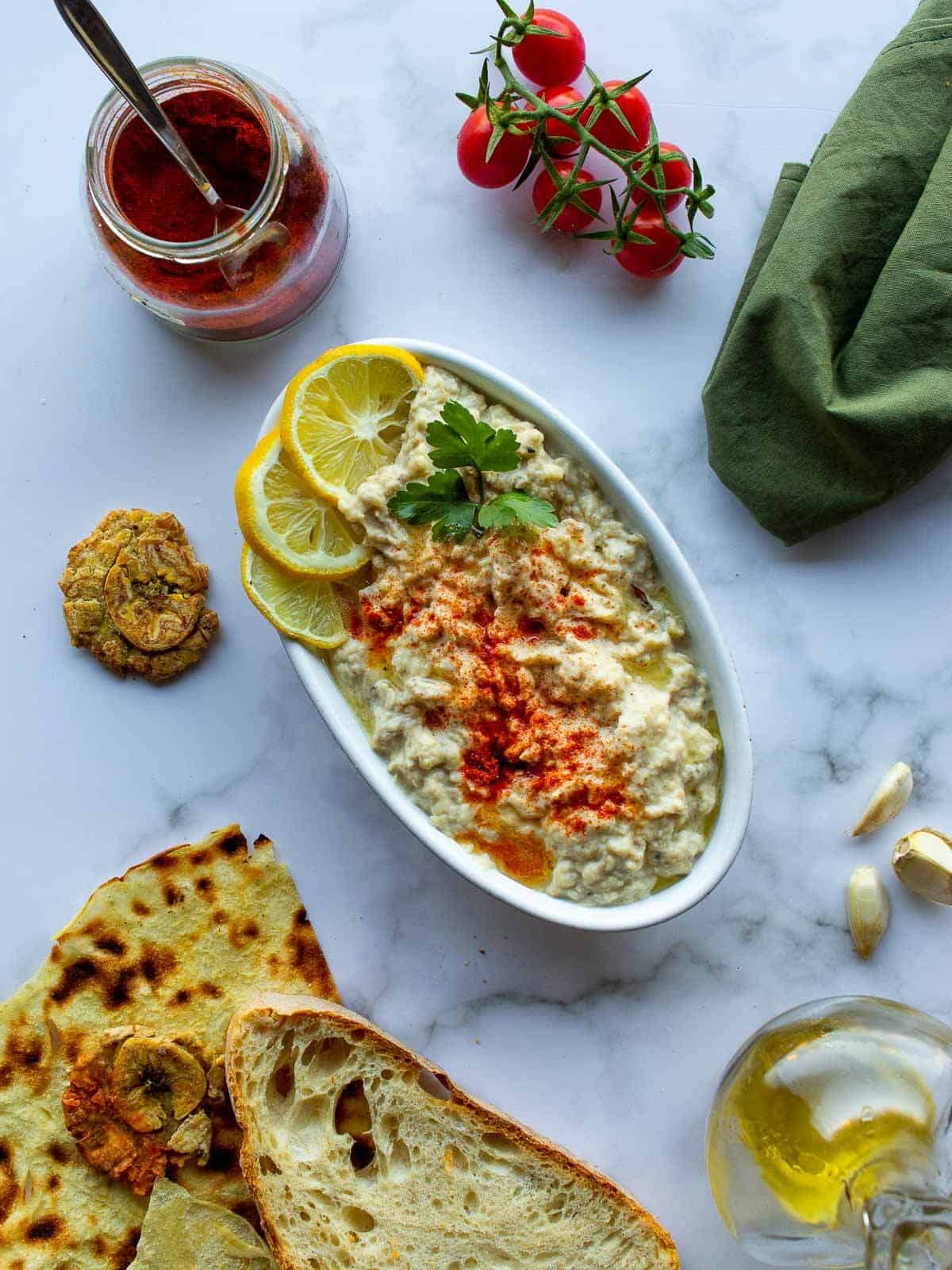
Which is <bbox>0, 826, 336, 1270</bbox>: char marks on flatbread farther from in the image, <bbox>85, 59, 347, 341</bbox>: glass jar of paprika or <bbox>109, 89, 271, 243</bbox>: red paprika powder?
<bbox>109, 89, 271, 243</bbox>: red paprika powder

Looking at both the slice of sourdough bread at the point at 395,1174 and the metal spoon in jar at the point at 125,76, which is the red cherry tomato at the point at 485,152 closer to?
the metal spoon in jar at the point at 125,76

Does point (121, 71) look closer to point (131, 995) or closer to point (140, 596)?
point (140, 596)

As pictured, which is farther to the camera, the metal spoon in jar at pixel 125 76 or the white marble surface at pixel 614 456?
the white marble surface at pixel 614 456

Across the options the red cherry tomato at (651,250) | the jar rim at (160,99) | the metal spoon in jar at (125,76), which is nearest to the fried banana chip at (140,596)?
the jar rim at (160,99)

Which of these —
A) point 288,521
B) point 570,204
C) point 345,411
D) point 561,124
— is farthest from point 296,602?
point 561,124

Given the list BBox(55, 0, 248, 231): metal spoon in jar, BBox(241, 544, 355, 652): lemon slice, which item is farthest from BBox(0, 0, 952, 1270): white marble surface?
BBox(55, 0, 248, 231): metal spoon in jar
